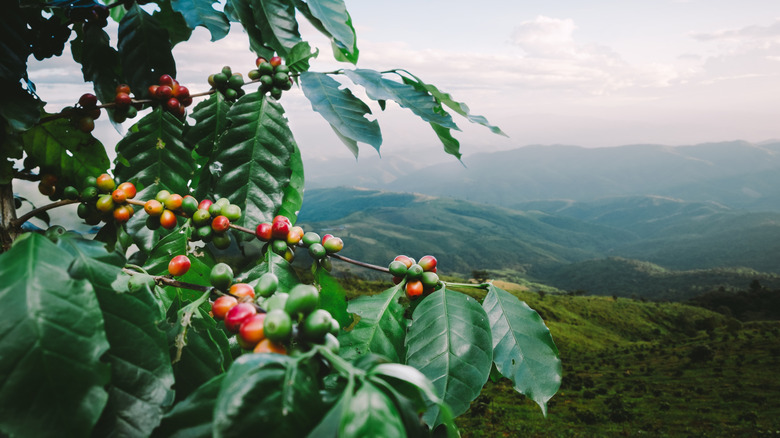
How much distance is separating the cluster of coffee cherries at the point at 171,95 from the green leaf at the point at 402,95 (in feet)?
2.89

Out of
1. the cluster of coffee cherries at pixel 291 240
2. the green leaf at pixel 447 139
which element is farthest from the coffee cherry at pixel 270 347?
the green leaf at pixel 447 139

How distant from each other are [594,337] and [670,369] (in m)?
19.6

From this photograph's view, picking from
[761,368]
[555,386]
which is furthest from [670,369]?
[555,386]

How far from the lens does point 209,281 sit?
5.46ft

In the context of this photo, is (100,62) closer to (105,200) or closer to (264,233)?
(105,200)

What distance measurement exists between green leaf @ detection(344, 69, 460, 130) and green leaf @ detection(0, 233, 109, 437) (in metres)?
1.12

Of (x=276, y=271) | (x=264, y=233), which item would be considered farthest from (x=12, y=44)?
(x=276, y=271)

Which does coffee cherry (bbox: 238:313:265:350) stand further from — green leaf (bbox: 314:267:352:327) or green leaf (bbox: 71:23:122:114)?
green leaf (bbox: 71:23:122:114)

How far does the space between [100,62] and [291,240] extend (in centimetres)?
155

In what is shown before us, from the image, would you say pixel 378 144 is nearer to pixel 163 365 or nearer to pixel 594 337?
pixel 163 365

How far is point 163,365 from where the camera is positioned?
2.97 feet

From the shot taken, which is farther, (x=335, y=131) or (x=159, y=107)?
(x=159, y=107)

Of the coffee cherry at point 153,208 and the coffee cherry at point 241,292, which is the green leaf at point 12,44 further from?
the coffee cherry at point 241,292

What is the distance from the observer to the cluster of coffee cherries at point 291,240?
1527 millimetres
